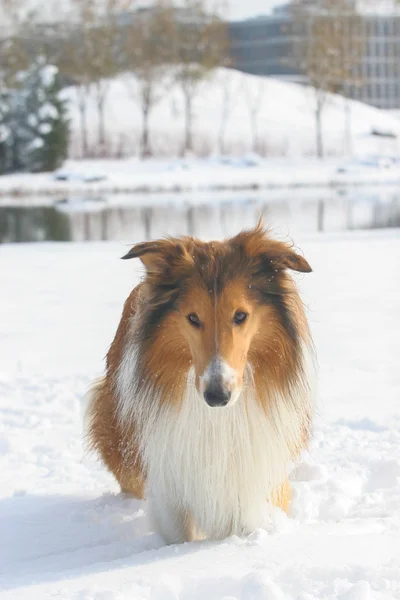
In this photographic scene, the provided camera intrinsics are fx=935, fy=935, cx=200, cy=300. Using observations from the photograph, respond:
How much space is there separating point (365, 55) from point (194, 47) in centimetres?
3858

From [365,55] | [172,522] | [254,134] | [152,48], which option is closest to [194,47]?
[152,48]

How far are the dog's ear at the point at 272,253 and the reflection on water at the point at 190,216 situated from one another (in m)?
12.6

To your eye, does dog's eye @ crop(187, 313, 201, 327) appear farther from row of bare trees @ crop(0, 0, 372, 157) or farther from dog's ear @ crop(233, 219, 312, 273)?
row of bare trees @ crop(0, 0, 372, 157)

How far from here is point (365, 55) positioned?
96.7m

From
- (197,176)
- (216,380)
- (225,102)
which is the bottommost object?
(216,380)

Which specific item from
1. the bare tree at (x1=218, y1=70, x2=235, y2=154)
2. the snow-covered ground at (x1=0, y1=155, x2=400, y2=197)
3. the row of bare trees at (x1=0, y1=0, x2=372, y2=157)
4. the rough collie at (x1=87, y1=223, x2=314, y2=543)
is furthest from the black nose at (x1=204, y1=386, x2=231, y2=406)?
the bare tree at (x1=218, y1=70, x2=235, y2=154)

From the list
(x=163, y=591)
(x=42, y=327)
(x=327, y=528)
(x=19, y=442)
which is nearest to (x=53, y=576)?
(x=163, y=591)

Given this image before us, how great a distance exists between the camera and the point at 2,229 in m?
21.9

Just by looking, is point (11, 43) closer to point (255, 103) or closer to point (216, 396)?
point (255, 103)

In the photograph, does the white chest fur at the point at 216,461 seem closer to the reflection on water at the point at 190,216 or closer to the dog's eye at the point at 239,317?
the dog's eye at the point at 239,317

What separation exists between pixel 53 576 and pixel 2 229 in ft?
62.6

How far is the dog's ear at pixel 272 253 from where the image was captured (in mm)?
3572

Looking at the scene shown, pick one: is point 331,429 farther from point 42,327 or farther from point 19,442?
point 42,327

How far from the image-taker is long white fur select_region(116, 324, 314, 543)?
12.5 ft
